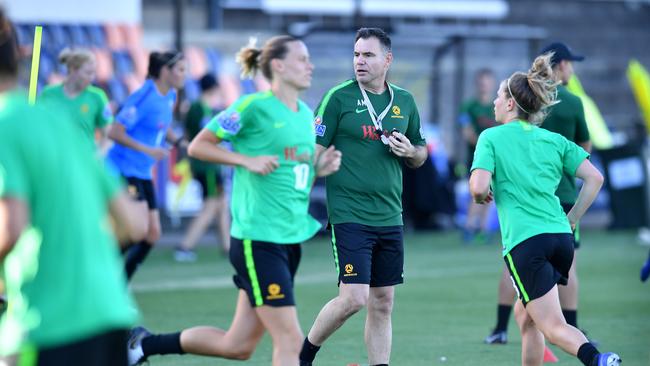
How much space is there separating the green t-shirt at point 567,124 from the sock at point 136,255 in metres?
3.61

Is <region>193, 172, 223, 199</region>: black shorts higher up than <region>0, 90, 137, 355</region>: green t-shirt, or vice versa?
<region>0, 90, 137, 355</region>: green t-shirt

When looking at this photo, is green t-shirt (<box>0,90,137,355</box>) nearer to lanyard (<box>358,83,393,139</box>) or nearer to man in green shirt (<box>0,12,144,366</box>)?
man in green shirt (<box>0,12,144,366</box>)

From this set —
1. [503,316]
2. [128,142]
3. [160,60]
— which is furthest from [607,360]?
[160,60]

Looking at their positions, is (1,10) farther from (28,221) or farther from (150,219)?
(150,219)

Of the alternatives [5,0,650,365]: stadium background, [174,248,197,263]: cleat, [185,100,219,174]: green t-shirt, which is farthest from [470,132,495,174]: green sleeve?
[174,248,197,263]: cleat

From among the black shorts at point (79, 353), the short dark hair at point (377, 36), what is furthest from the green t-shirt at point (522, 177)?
the black shorts at point (79, 353)

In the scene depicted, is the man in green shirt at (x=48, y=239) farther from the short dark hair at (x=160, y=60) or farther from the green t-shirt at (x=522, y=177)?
the short dark hair at (x=160, y=60)

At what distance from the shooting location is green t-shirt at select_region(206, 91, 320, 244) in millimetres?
6645

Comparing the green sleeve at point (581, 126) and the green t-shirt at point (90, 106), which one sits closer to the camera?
the green sleeve at point (581, 126)

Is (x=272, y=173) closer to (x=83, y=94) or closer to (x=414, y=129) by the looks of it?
(x=414, y=129)

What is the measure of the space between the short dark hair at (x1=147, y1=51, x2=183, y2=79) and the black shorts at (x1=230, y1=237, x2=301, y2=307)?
15.7 feet

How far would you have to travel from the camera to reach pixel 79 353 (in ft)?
13.7

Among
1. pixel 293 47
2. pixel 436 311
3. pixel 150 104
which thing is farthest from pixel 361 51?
pixel 436 311

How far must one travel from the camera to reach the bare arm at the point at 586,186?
7332 mm
